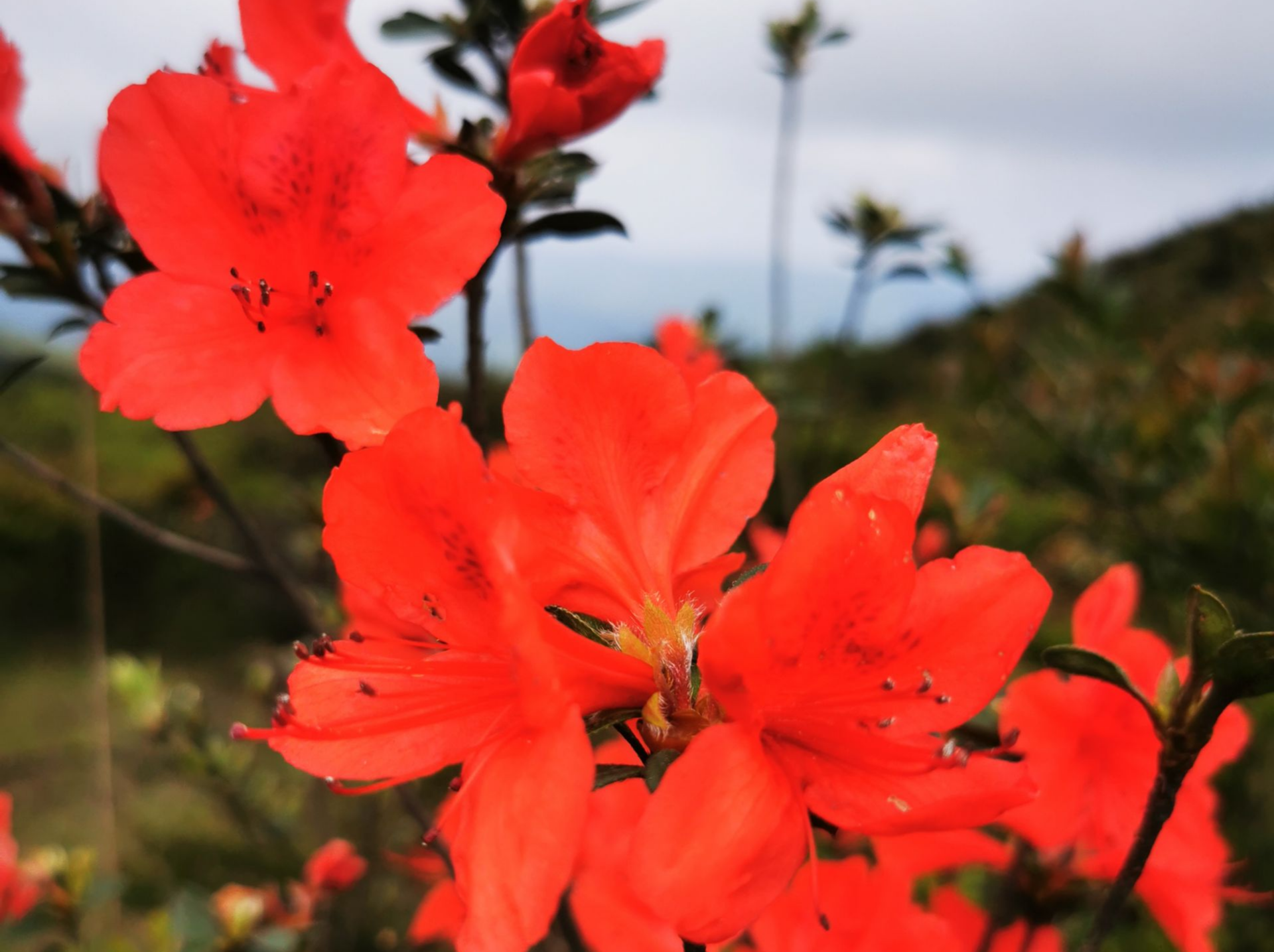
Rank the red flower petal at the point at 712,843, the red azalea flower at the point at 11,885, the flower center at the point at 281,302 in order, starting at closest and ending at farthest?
the red flower petal at the point at 712,843 → the flower center at the point at 281,302 → the red azalea flower at the point at 11,885

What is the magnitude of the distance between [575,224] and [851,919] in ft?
2.03

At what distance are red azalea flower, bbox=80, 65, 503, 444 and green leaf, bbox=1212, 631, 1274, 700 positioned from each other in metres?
0.45

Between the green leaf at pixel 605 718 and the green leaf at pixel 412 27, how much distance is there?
724mm

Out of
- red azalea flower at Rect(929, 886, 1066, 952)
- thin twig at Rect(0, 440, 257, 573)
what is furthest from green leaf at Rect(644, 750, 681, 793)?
thin twig at Rect(0, 440, 257, 573)

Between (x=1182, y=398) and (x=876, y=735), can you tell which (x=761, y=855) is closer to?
(x=876, y=735)

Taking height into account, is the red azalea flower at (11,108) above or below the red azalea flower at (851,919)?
above

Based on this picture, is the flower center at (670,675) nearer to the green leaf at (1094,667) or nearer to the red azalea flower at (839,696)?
the red azalea flower at (839,696)

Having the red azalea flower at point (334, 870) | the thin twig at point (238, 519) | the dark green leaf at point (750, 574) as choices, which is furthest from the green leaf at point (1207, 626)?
the red azalea flower at point (334, 870)

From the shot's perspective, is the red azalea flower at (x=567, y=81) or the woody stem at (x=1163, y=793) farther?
the red azalea flower at (x=567, y=81)

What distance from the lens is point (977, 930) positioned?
992mm

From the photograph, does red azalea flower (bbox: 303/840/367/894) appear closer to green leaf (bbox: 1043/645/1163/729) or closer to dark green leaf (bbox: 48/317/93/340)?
dark green leaf (bbox: 48/317/93/340)

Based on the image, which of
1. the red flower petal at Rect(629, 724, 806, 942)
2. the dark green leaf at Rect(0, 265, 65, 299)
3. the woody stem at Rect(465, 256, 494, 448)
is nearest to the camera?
the red flower petal at Rect(629, 724, 806, 942)

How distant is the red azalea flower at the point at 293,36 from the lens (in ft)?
2.13

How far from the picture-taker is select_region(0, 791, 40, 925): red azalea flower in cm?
145
